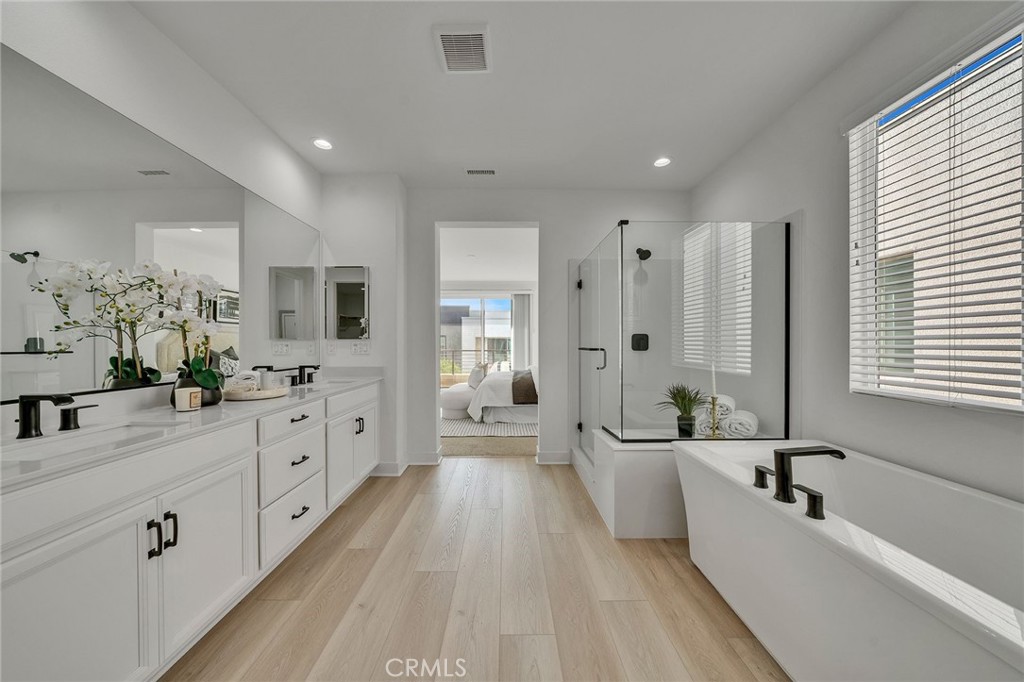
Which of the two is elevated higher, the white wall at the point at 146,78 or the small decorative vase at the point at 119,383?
the white wall at the point at 146,78

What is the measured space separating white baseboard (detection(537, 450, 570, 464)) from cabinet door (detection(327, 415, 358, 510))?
5.45 ft

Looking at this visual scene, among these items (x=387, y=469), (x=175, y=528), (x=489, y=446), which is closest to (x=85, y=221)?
(x=175, y=528)

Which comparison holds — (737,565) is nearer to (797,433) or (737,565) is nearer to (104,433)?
(797,433)

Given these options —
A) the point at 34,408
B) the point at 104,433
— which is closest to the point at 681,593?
the point at 104,433

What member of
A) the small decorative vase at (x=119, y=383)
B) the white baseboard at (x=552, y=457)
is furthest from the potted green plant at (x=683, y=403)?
the small decorative vase at (x=119, y=383)

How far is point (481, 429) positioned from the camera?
5.02 metres

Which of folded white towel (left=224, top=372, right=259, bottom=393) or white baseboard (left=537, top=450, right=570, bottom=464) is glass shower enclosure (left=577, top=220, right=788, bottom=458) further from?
folded white towel (left=224, top=372, right=259, bottom=393)

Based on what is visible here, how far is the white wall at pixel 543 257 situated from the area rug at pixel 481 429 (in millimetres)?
1106

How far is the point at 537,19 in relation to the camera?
172 cm

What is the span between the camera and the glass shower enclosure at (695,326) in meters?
2.48

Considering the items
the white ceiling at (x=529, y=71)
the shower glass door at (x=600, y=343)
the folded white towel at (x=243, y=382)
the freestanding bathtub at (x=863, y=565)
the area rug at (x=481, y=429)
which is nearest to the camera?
the freestanding bathtub at (x=863, y=565)

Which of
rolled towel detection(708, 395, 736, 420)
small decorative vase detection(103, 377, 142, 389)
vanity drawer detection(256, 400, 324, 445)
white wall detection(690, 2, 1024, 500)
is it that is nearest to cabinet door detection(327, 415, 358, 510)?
vanity drawer detection(256, 400, 324, 445)

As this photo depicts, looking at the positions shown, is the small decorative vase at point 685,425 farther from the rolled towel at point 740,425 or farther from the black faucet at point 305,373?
the black faucet at point 305,373

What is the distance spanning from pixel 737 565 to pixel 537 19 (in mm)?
2451
